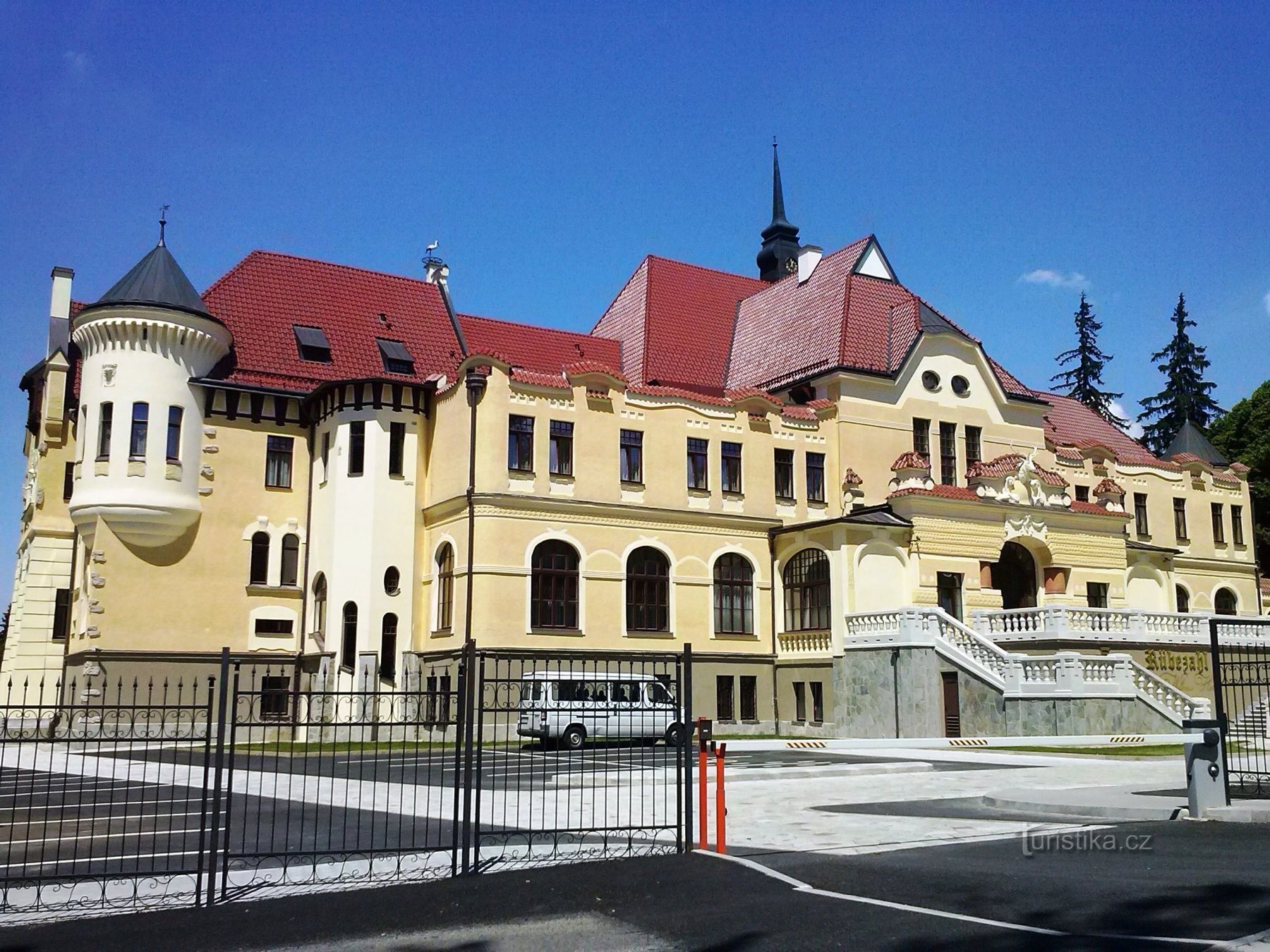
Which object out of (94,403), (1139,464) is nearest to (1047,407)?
(1139,464)

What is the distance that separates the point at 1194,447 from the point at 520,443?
3842cm

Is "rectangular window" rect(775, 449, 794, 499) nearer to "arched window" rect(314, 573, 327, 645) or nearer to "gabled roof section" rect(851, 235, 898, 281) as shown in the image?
"gabled roof section" rect(851, 235, 898, 281)

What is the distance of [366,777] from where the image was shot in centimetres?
2069

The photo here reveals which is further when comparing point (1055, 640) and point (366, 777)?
point (1055, 640)

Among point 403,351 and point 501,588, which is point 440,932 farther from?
point 403,351

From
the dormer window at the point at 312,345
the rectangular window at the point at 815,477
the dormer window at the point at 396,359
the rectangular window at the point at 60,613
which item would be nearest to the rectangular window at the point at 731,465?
the rectangular window at the point at 815,477

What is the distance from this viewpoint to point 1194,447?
59531 millimetres

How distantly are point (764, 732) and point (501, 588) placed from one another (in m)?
10.1

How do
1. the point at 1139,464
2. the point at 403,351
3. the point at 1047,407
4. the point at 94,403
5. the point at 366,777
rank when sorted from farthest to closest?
the point at 1139,464 < the point at 1047,407 < the point at 403,351 < the point at 94,403 < the point at 366,777

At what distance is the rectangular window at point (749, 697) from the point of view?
39719 mm

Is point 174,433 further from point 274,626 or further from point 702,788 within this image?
point 702,788

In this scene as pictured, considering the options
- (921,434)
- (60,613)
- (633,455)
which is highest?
(921,434)

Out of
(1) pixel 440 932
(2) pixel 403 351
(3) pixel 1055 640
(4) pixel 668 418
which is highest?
(2) pixel 403 351

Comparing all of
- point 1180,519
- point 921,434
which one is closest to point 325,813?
point 921,434
